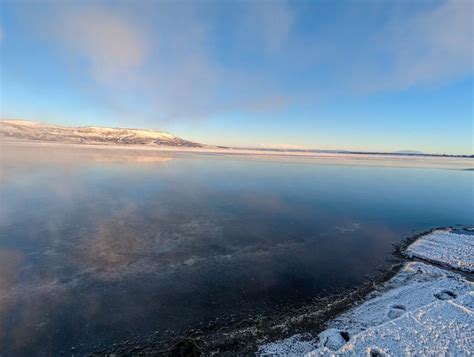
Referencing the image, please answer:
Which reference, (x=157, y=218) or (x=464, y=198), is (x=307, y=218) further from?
A: (x=464, y=198)

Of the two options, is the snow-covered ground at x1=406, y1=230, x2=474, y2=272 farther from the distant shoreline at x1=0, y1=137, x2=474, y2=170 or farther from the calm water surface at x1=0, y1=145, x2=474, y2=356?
the distant shoreline at x1=0, y1=137, x2=474, y2=170

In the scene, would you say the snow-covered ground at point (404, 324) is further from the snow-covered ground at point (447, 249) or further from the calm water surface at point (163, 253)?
the snow-covered ground at point (447, 249)

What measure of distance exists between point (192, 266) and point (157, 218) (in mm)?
4032

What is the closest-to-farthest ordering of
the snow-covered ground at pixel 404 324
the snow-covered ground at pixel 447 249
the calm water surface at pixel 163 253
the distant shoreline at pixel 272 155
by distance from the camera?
the snow-covered ground at pixel 404 324
the calm water surface at pixel 163 253
the snow-covered ground at pixel 447 249
the distant shoreline at pixel 272 155

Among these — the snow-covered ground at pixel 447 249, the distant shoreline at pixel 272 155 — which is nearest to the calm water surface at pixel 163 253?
the snow-covered ground at pixel 447 249

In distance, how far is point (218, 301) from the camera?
17.0 feet

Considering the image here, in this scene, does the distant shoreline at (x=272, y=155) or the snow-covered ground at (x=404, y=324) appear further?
the distant shoreline at (x=272, y=155)

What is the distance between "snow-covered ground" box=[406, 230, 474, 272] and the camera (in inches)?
287

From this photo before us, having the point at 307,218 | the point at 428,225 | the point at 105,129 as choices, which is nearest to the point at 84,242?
the point at 307,218

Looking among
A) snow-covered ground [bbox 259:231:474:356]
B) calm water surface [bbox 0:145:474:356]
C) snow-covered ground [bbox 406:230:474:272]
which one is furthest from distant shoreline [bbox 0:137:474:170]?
snow-covered ground [bbox 259:231:474:356]

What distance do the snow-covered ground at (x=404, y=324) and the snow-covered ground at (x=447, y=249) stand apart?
3.66 ft

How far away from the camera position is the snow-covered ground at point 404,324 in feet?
13.1

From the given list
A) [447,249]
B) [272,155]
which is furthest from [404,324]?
[272,155]

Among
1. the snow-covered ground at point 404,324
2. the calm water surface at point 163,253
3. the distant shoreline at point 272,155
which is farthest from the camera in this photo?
the distant shoreline at point 272,155
